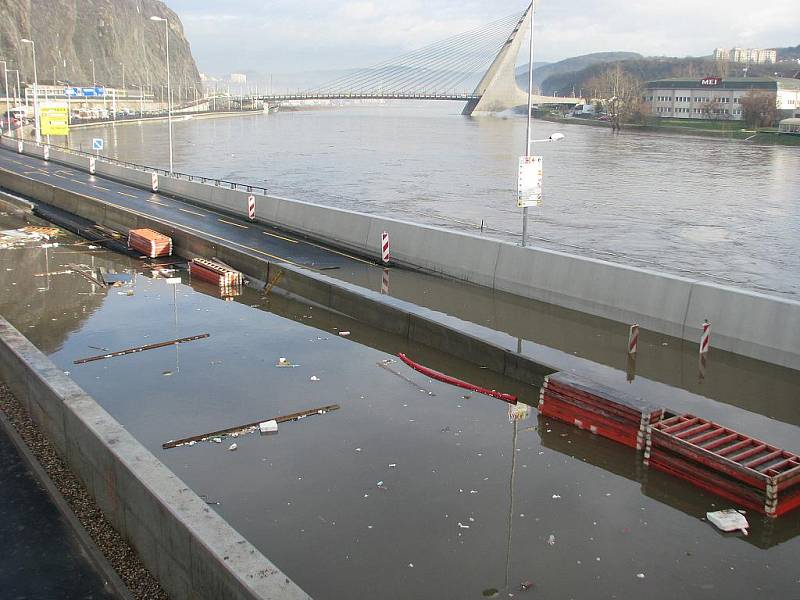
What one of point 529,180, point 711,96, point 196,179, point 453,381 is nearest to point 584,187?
point 196,179

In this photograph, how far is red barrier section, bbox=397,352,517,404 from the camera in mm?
14595

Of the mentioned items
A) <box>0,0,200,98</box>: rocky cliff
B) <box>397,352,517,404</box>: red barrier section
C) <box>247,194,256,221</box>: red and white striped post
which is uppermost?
<box>0,0,200,98</box>: rocky cliff

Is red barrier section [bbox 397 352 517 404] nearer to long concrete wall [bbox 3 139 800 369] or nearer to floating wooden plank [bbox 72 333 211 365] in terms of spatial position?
floating wooden plank [bbox 72 333 211 365]

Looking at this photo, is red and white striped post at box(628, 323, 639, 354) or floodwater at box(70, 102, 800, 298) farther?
floodwater at box(70, 102, 800, 298)

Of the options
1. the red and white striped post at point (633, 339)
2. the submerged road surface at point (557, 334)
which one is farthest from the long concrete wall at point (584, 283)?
the red and white striped post at point (633, 339)

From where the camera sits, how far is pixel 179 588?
305 inches

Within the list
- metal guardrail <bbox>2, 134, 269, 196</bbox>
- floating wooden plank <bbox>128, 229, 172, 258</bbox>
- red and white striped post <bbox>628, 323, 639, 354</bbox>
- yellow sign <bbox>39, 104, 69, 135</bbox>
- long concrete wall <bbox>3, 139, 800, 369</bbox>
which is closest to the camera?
long concrete wall <bbox>3, 139, 800, 369</bbox>

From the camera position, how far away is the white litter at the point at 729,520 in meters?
10.1

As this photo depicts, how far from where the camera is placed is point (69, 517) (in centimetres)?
923

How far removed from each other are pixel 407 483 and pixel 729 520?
4100mm

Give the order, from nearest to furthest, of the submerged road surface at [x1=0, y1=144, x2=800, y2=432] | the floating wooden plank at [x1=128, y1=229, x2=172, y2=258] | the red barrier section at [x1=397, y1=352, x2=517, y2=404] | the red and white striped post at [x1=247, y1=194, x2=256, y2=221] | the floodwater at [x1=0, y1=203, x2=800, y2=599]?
the floodwater at [x1=0, y1=203, x2=800, y2=599] < the red barrier section at [x1=397, y1=352, x2=517, y2=404] < the submerged road surface at [x1=0, y1=144, x2=800, y2=432] < the floating wooden plank at [x1=128, y1=229, x2=172, y2=258] < the red and white striped post at [x1=247, y1=194, x2=256, y2=221]

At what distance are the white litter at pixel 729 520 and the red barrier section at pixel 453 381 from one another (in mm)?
4586

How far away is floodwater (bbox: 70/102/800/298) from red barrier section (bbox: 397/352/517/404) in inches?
621

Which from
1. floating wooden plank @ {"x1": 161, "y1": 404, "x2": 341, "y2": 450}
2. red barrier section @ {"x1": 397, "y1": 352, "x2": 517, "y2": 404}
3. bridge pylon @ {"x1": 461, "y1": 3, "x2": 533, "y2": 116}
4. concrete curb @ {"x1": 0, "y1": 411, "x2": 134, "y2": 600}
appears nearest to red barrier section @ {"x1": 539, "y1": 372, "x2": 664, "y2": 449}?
red barrier section @ {"x1": 397, "y1": 352, "x2": 517, "y2": 404}
